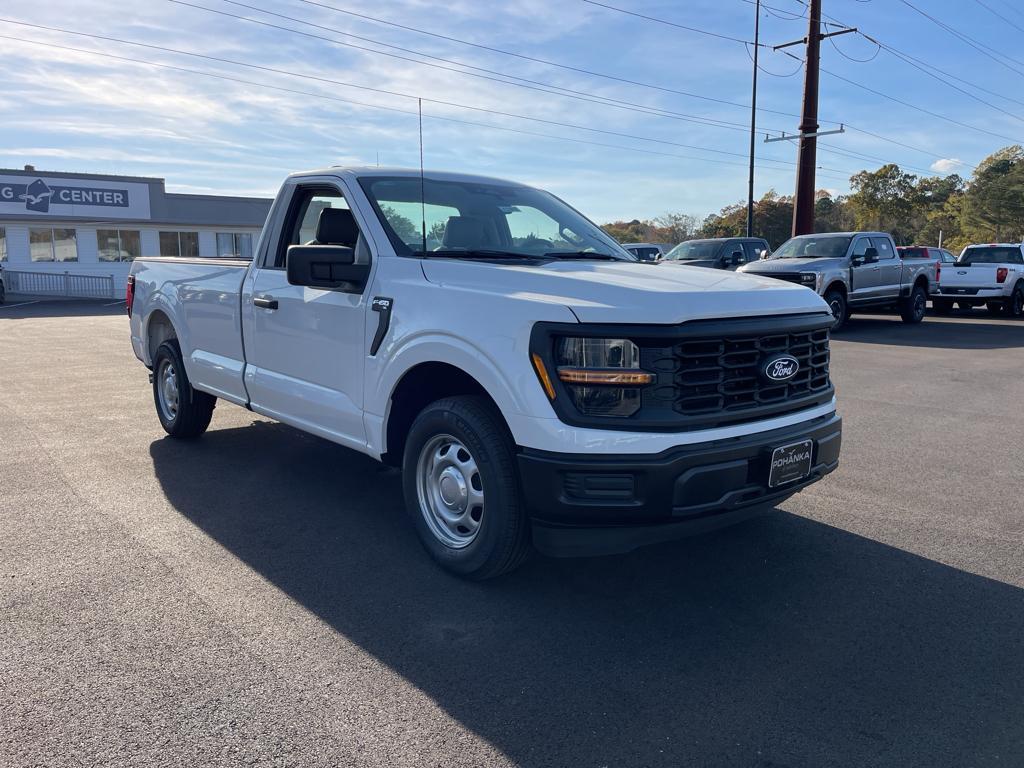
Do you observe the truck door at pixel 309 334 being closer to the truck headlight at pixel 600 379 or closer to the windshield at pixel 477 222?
the windshield at pixel 477 222

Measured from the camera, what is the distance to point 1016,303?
2152 cm

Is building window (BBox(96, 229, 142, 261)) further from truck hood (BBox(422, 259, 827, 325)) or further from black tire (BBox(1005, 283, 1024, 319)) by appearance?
truck hood (BBox(422, 259, 827, 325))

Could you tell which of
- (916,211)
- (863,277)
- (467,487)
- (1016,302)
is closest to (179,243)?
(863,277)

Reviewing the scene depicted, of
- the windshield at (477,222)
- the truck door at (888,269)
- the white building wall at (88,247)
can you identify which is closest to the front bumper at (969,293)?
the truck door at (888,269)

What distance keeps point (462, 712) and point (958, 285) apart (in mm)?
21898

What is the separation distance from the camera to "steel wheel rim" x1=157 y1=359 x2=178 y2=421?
22.5 feet

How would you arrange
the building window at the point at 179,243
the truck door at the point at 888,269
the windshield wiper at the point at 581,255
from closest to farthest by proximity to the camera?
the windshield wiper at the point at 581,255 < the truck door at the point at 888,269 < the building window at the point at 179,243

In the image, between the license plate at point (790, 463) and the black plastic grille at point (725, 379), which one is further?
the license plate at point (790, 463)

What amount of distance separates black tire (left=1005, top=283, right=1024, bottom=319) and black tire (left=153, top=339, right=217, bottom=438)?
20.9 meters

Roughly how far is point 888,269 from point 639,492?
16.3m

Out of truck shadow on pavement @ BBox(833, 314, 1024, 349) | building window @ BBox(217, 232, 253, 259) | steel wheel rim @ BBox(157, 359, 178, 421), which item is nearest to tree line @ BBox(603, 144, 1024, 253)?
building window @ BBox(217, 232, 253, 259)

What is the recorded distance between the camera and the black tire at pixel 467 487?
369 cm

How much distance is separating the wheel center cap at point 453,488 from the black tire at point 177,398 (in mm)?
3285

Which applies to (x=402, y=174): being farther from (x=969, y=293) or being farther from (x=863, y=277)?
(x=969, y=293)
